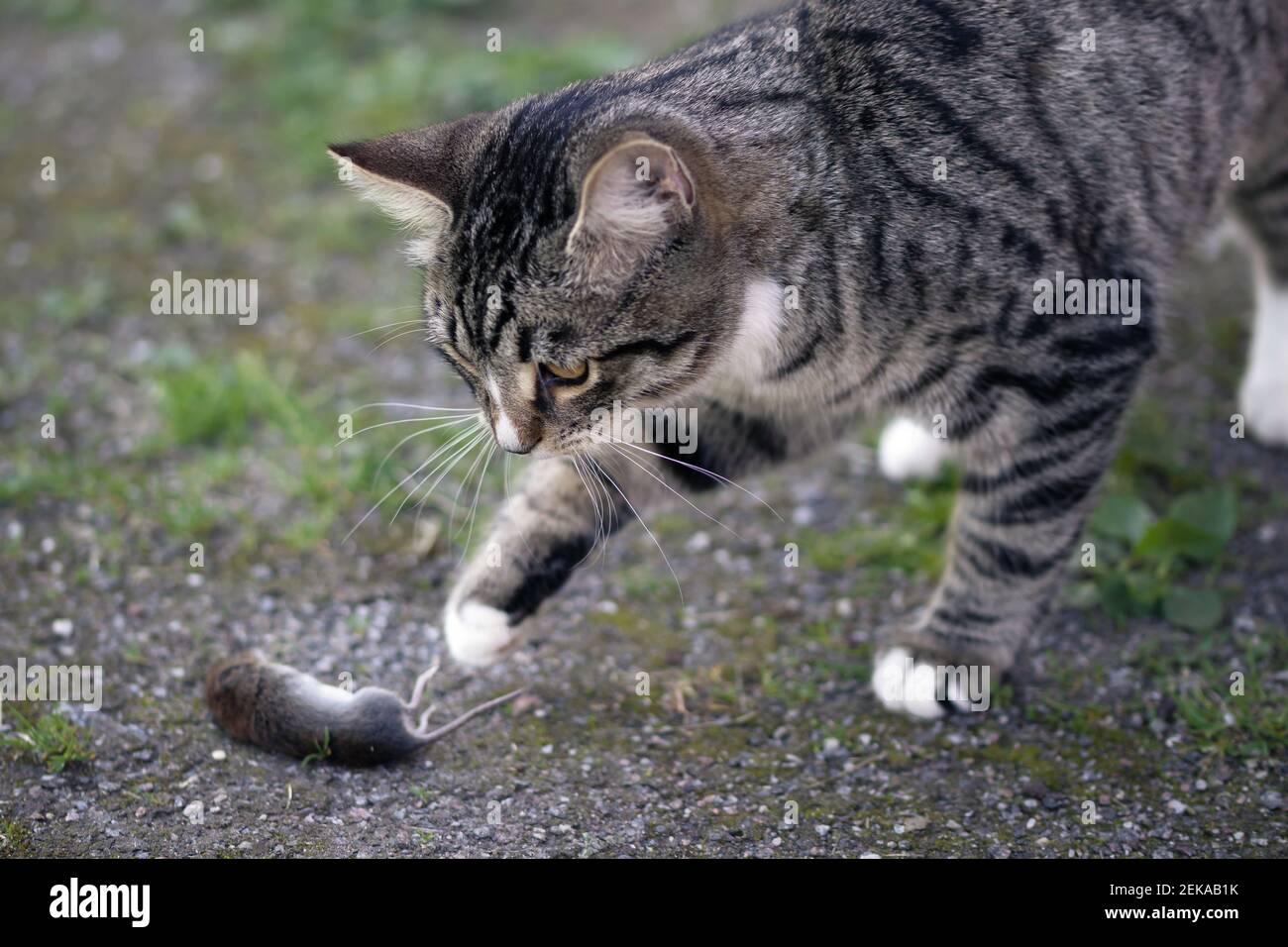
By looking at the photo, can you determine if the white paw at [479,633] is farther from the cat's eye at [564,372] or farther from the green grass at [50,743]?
the green grass at [50,743]

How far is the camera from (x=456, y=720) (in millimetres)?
3072

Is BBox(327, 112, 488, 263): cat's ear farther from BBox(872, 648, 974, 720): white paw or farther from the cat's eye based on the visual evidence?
BBox(872, 648, 974, 720): white paw

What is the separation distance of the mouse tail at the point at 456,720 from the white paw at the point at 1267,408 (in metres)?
2.48

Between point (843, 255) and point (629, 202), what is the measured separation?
576mm

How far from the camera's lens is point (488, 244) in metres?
2.69

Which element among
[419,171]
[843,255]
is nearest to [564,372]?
[419,171]

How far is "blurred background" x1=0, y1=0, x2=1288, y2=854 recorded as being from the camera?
9.55 feet

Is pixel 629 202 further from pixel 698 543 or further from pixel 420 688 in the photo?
pixel 698 543

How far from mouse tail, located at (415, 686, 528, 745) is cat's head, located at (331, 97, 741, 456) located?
71 centimetres

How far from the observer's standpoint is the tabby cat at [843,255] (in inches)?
104

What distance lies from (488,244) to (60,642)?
1.63 metres

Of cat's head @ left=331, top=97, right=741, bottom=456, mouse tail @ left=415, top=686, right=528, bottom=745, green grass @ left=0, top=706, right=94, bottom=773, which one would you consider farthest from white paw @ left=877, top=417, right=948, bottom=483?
green grass @ left=0, top=706, right=94, bottom=773

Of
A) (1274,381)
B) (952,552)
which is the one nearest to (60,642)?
(952,552)

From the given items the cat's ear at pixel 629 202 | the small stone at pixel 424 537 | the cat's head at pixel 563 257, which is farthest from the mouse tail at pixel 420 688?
the cat's ear at pixel 629 202
